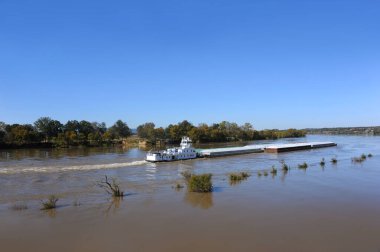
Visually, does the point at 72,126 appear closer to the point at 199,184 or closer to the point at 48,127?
the point at 48,127

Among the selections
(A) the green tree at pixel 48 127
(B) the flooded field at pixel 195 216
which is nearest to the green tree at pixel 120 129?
(A) the green tree at pixel 48 127

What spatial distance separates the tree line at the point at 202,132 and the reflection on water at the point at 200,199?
8233 centimetres

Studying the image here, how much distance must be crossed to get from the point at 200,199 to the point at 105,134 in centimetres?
8202

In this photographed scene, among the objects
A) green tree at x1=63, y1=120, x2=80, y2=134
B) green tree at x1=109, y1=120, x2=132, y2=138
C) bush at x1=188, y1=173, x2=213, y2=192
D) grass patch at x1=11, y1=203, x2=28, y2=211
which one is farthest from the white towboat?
green tree at x1=109, y1=120, x2=132, y2=138

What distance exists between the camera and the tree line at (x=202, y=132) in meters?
107

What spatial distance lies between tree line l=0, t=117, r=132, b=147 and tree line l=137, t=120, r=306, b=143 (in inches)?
450

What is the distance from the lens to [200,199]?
21.4m

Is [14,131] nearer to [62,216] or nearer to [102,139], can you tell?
[102,139]

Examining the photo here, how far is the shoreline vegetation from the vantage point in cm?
8381

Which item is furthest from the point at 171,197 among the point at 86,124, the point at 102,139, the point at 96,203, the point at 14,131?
the point at 86,124

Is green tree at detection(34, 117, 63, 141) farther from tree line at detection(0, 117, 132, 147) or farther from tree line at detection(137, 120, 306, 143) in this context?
tree line at detection(137, 120, 306, 143)

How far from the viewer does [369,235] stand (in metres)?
14.4

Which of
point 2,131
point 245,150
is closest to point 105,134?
point 2,131

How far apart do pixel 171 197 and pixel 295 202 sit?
289 inches
